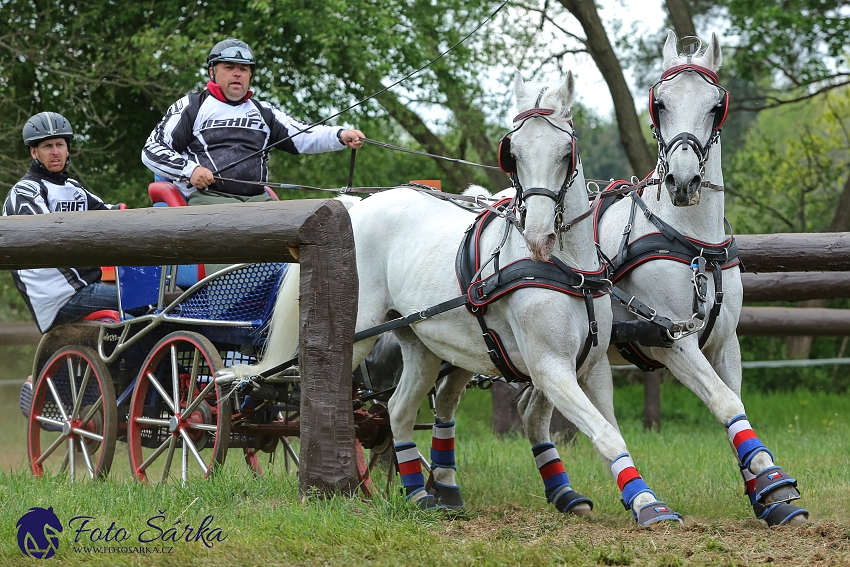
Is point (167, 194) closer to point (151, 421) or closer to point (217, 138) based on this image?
point (217, 138)

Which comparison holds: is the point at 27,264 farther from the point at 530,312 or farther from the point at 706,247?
the point at 706,247

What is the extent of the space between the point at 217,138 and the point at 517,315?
8.95ft

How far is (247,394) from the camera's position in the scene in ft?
19.6

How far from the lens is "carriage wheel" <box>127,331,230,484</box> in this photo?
5836 mm

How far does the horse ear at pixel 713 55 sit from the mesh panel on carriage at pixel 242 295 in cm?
263

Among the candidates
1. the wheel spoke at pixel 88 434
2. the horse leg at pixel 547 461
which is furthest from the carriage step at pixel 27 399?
the horse leg at pixel 547 461

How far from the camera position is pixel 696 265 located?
509 centimetres

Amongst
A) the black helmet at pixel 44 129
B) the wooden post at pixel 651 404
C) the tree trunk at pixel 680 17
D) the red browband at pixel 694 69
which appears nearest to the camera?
the red browband at pixel 694 69

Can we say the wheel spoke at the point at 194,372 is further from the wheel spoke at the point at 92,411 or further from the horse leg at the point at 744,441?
the horse leg at the point at 744,441

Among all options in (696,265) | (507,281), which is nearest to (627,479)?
(507,281)

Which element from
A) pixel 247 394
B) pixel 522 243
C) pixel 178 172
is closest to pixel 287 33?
pixel 178 172

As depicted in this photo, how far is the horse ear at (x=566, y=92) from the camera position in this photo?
15.7 feet

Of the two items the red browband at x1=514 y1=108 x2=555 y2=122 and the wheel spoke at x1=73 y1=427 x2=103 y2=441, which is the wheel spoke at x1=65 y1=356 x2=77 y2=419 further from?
the red browband at x1=514 y1=108 x2=555 y2=122

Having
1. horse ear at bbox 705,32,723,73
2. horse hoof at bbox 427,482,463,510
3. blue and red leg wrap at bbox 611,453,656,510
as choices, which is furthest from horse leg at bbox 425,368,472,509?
horse ear at bbox 705,32,723,73
